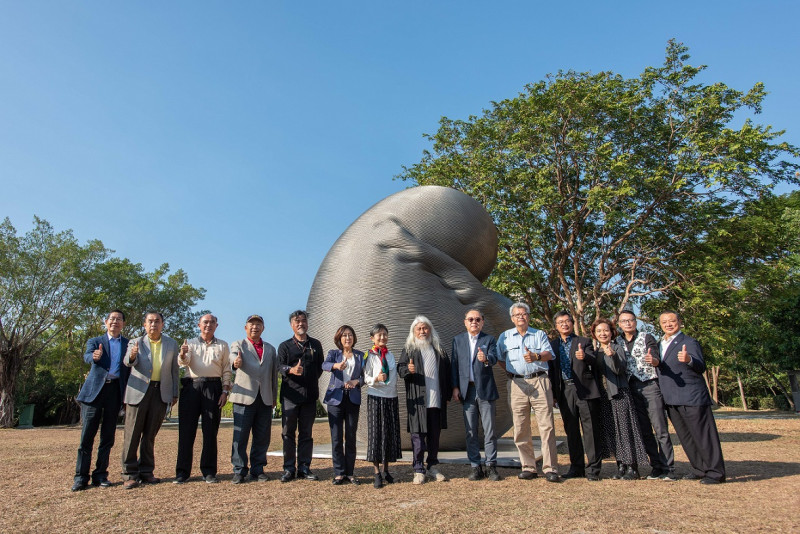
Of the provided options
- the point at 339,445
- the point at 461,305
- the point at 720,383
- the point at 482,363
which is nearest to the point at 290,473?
the point at 339,445

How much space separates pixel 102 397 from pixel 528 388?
4.26 m

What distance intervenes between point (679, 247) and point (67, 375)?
83.1 ft

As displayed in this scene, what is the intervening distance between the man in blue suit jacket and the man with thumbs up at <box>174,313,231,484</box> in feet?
2.04

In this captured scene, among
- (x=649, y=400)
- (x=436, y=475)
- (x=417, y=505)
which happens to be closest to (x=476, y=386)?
(x=436, y=475)

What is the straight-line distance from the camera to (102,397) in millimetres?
5352

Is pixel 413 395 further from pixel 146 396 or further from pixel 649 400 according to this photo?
pixel 146 396

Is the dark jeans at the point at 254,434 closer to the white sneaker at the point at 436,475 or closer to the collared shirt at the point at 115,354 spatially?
the collared shirt at the point at 115,354

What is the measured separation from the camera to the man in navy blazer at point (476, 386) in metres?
5.30

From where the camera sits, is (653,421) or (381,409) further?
(653,421)

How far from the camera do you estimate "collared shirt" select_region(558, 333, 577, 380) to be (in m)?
5.66

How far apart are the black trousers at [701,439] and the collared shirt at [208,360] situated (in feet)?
14.8

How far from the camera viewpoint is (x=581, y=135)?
51.9ft

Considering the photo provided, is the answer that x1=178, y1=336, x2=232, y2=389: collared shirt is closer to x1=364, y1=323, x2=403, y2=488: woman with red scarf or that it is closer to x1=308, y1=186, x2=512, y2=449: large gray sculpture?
x1=364, y1=323, x2=403, y2=488: woman with red scarf

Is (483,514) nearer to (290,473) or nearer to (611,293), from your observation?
(290,473)
